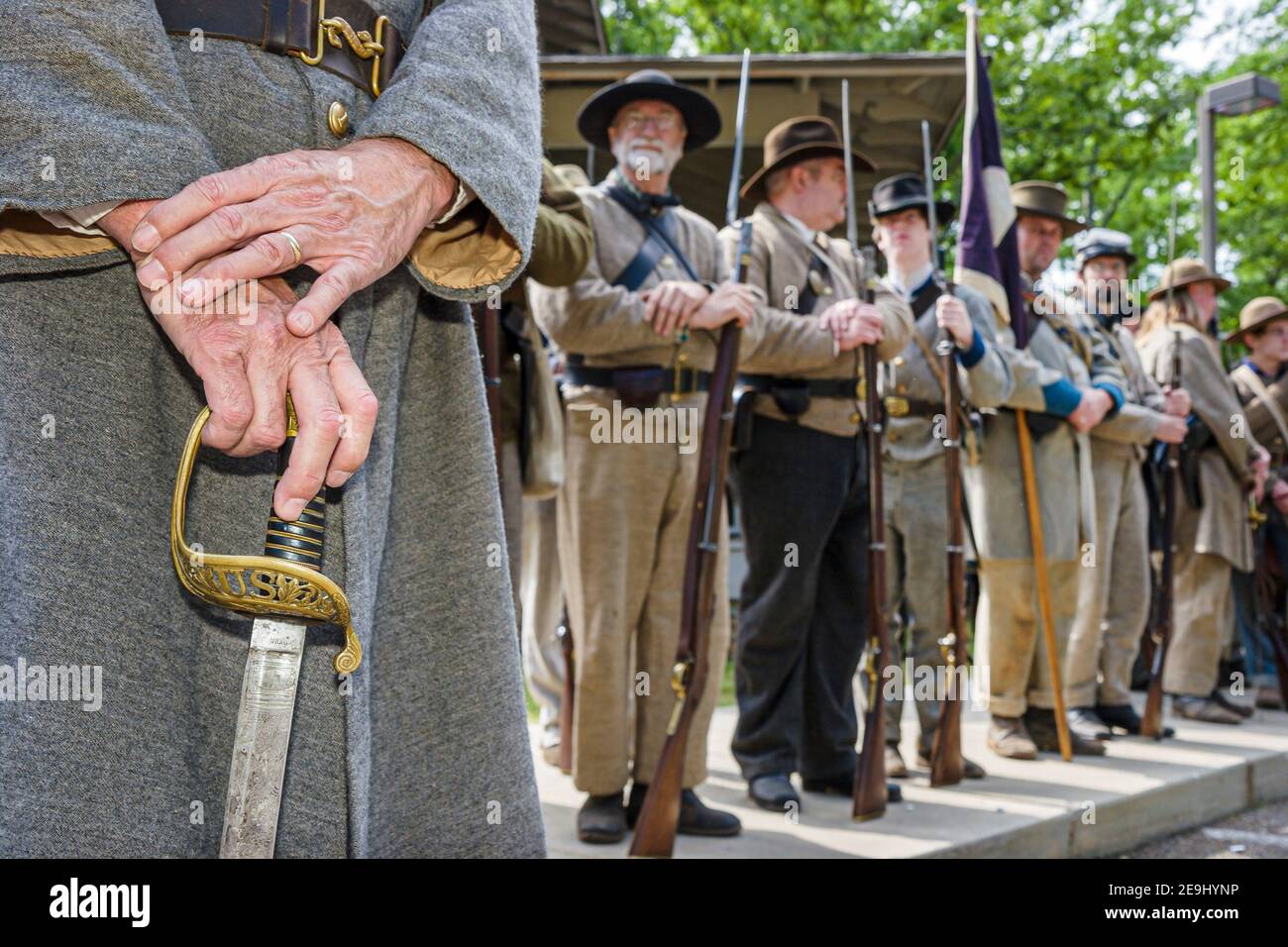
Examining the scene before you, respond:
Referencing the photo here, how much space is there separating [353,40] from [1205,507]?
755 cm

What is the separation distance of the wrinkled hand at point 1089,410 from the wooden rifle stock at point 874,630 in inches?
71.6

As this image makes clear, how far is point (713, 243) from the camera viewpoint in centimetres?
474

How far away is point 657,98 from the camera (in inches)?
186

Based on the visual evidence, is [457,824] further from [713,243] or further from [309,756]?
[713,243]

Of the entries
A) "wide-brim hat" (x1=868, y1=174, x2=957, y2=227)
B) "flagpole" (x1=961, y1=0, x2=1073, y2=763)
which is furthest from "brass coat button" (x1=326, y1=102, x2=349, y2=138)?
"flagpole" (x1=961, y1=0, x2=1073, y2=763)

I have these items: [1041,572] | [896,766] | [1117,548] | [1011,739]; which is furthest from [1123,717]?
[896,766]

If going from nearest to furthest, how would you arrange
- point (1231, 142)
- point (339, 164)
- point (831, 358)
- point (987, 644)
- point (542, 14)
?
point (339, 164)
point (831, 358)
point (987, 644)
point (542, 14)
point (1231, 142)

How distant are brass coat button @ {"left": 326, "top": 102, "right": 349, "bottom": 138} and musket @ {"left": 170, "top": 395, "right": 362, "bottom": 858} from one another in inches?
15.3

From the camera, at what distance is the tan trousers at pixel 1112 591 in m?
6.88

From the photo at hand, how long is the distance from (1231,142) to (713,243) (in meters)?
16.9

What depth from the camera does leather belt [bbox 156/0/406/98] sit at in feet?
4.39

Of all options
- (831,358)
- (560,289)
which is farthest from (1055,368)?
(560,289)

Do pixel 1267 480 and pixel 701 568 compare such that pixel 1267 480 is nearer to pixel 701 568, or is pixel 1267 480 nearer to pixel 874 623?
pixel 874 623

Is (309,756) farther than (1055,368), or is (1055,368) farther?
(1055,368)
